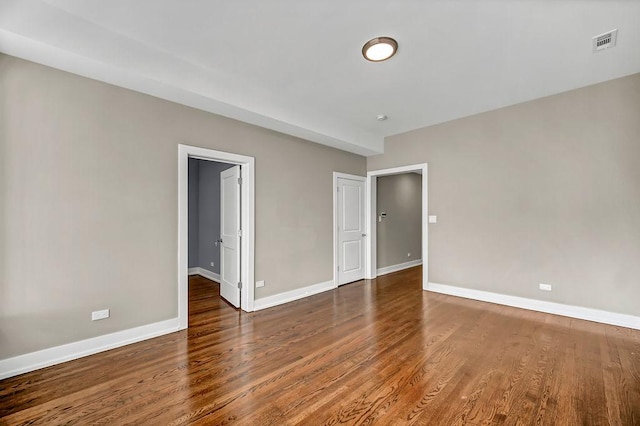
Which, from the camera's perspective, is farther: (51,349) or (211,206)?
(211,206)

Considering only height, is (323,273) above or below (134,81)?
below

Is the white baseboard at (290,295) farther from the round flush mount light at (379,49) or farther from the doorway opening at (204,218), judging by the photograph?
the round flush mount light at (379,49)

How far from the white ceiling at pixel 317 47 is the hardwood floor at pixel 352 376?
265 centimetres

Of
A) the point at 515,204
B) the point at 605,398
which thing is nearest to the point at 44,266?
the point at 605,398

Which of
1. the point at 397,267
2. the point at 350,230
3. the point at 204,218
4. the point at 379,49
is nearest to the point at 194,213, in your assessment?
the point at 204,218

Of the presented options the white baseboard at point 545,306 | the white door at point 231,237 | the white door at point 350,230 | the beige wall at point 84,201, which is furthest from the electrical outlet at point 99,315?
the white baseboard at point 545,306

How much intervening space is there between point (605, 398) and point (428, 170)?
3595mm

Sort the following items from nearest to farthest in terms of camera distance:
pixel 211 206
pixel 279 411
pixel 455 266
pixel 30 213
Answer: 1. pixel 279 411
2. pixel 30 213
3. pixel 455 266
4. pixel 211 206

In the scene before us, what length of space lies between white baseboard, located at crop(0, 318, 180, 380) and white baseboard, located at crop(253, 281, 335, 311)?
3.68 feet

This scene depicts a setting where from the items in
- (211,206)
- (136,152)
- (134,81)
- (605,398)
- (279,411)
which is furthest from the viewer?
(211,206)

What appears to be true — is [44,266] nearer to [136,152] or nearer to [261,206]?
[136,152]

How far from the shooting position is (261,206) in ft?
13.3

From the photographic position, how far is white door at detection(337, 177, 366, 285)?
17.4 ft

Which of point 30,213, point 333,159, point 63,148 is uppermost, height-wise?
point 333,159
